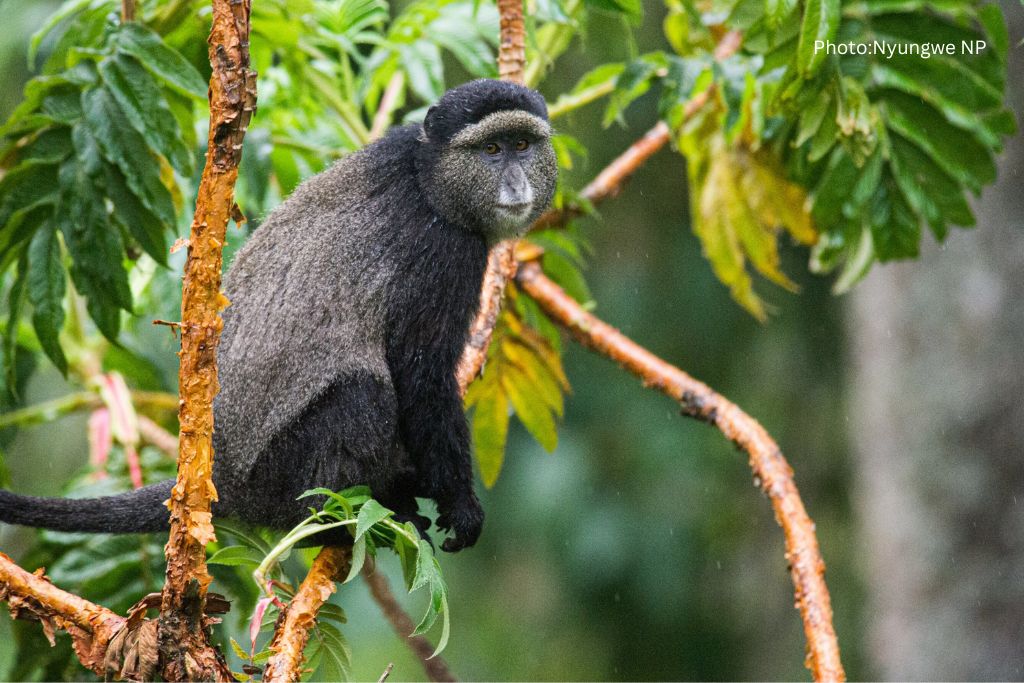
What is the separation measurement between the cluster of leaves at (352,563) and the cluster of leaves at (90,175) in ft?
4.35

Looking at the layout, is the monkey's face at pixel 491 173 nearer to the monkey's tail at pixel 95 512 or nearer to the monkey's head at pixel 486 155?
the monkey's head at pixel 486 155

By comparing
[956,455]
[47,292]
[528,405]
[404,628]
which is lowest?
[956,455]

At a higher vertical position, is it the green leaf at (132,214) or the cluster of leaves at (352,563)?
the green leaf at (132,214)

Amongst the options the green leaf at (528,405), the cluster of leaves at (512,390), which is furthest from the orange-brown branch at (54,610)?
the green leaf at (528,405)

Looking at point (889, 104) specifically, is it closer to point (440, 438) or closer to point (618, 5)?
point (618, 5)

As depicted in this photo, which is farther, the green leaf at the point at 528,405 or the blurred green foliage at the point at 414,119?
the green leaf at the point at 528,405

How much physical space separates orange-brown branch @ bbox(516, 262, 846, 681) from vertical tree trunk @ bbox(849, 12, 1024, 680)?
3525 millimetres

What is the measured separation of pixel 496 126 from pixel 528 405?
4.73 ft

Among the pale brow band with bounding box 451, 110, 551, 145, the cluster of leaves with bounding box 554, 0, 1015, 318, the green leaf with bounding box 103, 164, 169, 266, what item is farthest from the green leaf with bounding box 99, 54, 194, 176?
the cluster of leaves with bounding box 554, 0, 1015, 318

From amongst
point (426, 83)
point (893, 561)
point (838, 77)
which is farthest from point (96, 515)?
point (893, 561)

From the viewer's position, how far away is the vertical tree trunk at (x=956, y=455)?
709 centimetres

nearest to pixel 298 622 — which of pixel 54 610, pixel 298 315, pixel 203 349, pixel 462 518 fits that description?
pixel 54 610

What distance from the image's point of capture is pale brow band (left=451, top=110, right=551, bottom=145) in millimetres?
Result: 4355

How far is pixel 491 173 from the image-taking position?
444 cm
